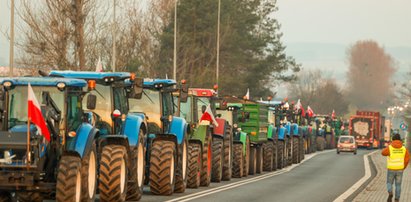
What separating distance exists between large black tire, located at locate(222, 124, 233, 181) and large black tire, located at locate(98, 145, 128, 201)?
14166 mm

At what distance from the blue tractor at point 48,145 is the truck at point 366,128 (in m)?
87.8

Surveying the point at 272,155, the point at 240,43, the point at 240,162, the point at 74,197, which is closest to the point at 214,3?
the point at 240,43

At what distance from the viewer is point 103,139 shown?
74.9ft

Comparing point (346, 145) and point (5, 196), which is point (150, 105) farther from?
point (346, 145)

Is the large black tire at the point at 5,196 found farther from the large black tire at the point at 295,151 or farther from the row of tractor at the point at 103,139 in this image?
the large black tire at the point at 295,151

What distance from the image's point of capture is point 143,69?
78625 millimetres

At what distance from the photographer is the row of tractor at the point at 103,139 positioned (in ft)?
64.8

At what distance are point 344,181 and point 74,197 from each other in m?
21.1

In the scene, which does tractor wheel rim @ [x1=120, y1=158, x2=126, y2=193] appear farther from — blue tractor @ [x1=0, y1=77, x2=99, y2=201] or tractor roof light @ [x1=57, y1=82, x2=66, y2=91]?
tractor roof light @ [x1=57, y1=82, x2=66, y2=91]

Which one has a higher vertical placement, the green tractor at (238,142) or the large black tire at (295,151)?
the green tractor at (238,142)

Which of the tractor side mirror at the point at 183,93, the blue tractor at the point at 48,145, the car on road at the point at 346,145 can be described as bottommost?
the car on road at the point at 346,145

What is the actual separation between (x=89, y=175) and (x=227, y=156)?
15.9 m

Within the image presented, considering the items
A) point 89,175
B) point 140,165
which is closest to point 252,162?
point 140,165

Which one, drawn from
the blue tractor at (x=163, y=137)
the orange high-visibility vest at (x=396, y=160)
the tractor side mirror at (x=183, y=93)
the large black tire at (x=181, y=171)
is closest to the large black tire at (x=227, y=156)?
the blue tractor at (x=163, y=137)
